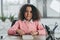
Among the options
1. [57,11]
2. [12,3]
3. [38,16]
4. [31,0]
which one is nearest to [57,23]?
[57,11]

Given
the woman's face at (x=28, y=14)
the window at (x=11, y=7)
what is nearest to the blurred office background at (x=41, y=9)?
the window at (x=11, y=7)

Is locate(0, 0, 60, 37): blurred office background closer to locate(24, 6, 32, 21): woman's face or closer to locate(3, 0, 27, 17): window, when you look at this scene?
locate(3, 0, 27, 17): window

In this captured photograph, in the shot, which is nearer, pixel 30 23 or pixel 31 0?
pixel 30 23

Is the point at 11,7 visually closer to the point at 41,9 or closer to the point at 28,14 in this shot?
the point at 41,9

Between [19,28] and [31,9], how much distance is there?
351 mm

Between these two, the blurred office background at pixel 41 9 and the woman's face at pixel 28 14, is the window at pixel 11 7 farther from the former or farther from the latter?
the woman's face at pixel 28 14

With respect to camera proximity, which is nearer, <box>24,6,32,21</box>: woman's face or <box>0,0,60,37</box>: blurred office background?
<box>24,6,32,21</box>: woman's face

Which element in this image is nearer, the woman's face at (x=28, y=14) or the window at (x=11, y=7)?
the woman's face at (x=28, y=14)

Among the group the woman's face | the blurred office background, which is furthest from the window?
the woman's face

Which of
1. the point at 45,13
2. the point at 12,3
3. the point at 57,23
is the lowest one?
the point at 57,23

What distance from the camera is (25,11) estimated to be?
2.40m

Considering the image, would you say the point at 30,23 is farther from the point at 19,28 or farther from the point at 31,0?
the point at 31,0

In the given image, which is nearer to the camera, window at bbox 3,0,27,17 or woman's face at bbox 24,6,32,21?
woman's face at bbox 24,6,32,21

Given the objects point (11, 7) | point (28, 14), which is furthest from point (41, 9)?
point (28, 14)
